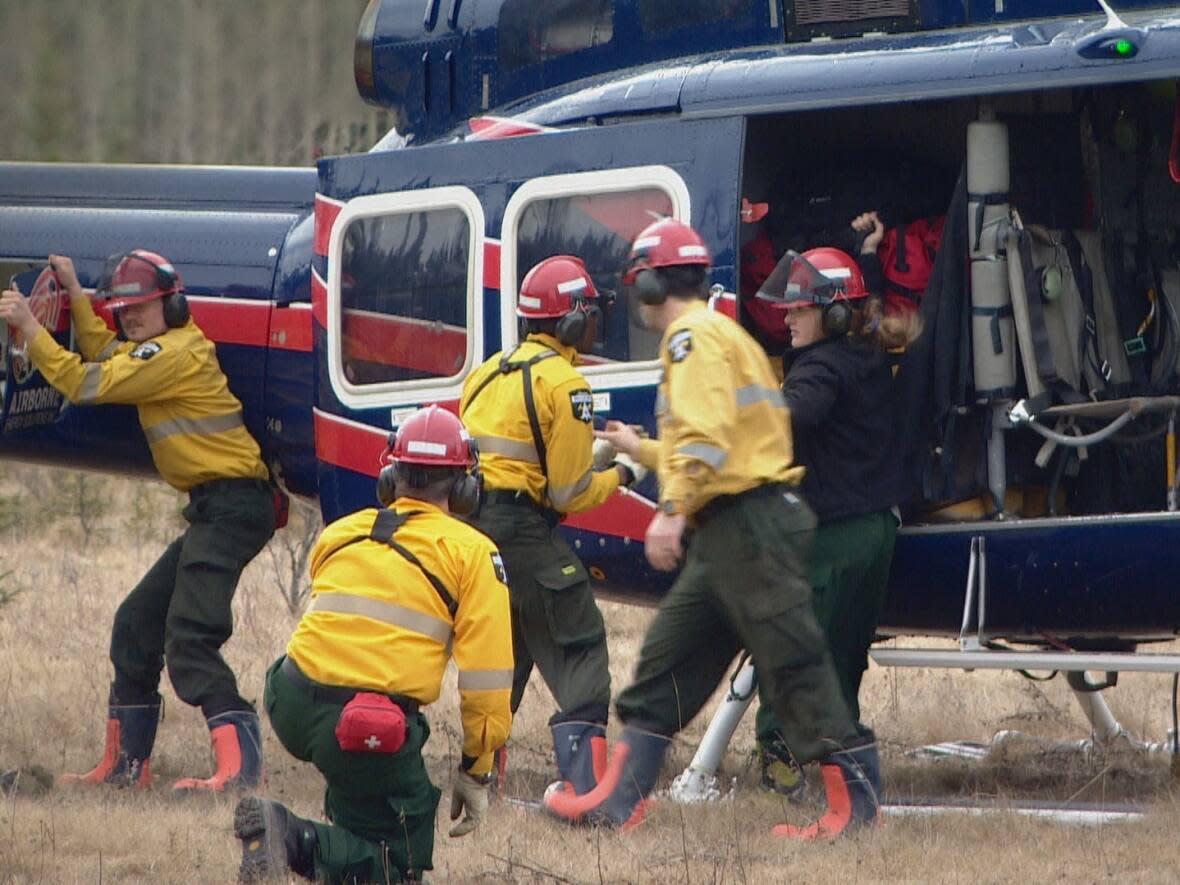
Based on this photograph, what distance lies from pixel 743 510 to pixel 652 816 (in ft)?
4.09

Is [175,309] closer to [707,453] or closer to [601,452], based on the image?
[601,452]

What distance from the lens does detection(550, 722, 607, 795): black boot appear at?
677cm

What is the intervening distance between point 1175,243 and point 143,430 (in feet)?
13.9

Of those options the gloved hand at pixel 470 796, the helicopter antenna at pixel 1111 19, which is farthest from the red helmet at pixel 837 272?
the gloved hand at pixel 470 796

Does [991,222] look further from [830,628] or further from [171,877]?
[171,877]

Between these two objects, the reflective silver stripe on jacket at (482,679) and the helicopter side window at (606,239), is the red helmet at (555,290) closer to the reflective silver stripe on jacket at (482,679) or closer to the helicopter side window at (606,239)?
the helicopter side window at (606,239)

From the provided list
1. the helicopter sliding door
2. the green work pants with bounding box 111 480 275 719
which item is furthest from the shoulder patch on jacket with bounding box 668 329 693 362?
the green work pants with bounding box 111 480 275 719

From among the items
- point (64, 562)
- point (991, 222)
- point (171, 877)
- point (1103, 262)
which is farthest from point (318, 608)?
point (64, 562)

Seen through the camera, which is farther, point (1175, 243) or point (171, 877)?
point (1175, 243)

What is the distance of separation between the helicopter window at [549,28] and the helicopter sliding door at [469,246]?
0.75m

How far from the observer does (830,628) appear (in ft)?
21.8

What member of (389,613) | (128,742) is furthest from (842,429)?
(128,742)

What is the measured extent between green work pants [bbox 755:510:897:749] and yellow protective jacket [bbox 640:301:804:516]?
0.49m

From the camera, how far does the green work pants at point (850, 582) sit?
21.4ft
